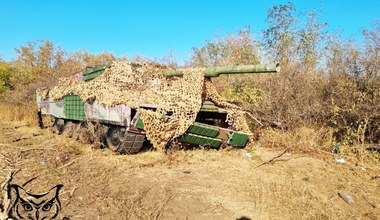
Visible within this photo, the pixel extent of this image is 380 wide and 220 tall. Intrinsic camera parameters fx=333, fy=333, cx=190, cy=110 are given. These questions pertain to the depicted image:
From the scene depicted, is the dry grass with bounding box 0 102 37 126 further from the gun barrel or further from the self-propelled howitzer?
the gun barrel

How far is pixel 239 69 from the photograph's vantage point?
681cm

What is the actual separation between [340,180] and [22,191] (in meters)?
5.07

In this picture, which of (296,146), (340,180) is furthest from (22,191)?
(296,146)

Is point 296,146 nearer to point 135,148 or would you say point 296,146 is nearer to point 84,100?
point 135,148

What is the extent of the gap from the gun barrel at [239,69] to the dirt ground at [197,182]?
6.14 ft

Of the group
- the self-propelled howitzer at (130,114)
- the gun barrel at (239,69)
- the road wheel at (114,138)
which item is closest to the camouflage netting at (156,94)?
the self-propelled howitzer at (130,114)

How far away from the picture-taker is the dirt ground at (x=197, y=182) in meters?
4.14

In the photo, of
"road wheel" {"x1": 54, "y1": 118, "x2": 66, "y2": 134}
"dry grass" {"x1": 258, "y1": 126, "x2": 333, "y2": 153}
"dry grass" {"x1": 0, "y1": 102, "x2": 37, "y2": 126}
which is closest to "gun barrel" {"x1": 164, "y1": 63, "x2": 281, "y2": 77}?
"dry grass" {"x1": 258, "y1": 126, "x2": 333, "y2": 153}

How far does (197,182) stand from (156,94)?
2520 mm

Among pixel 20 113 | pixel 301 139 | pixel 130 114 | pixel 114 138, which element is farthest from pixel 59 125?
pixel 301 139

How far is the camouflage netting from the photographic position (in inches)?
260

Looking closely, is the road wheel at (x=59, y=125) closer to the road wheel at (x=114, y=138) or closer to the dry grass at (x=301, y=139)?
the road wheel at (x=114, y=138)

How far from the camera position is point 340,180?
5711mm

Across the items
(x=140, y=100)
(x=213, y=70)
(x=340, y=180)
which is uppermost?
(x=213, y=70)
